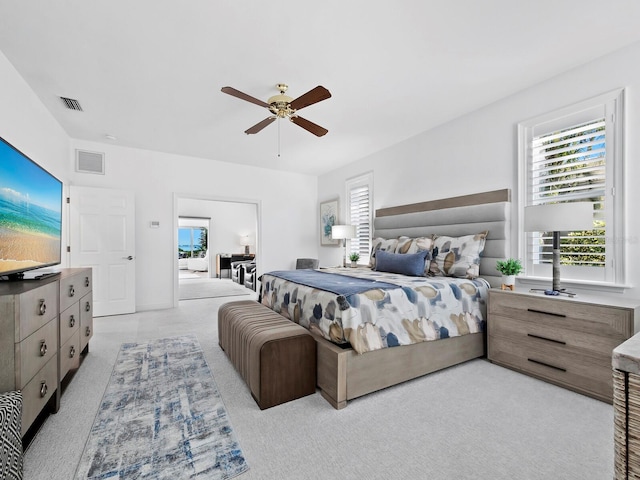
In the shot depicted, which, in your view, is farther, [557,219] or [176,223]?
[176,223]

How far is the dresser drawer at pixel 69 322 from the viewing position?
210 cm

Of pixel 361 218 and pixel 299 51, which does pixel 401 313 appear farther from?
pixel 361 218

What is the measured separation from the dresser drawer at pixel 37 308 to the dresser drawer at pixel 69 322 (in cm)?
21

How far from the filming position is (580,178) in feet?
8.84

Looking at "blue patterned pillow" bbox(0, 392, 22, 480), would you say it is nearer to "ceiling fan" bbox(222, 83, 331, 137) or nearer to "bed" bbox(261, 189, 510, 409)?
"bed" bbox(261, 189, 510, 409)

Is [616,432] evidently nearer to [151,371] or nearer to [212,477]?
[212,477]

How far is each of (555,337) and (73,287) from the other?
3.77 m

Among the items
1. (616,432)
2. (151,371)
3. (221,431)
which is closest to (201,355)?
(151,371)

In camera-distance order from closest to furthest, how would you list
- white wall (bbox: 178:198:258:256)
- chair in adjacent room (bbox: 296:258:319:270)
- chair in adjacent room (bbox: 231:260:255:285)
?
chair in adjacent room (bbox: 296:258:319:270) < chair in adjacent room (bbox: 231:260:255:285) < white wall (bbox: 178:198:258:256)

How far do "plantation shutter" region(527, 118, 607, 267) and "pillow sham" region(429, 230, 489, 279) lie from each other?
19.3 inches

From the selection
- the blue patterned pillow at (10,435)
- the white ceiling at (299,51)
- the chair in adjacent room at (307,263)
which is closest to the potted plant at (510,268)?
the white ceiling at (299,51)

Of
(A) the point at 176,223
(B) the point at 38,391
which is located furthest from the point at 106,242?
(B) the point at 38,391

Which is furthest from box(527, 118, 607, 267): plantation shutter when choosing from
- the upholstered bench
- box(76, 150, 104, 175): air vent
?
box(76, 150, 104, 175): air vent

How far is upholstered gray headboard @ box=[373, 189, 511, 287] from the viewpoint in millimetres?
3197
